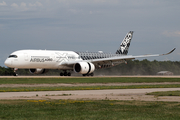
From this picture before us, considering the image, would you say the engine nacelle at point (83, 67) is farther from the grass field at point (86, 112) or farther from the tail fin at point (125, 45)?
the grass field at point (86, 112)

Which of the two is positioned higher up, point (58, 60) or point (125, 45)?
point (125, 45)

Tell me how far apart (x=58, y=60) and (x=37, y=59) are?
16.3ft

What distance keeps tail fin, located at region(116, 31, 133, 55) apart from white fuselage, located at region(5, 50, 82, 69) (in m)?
15.6

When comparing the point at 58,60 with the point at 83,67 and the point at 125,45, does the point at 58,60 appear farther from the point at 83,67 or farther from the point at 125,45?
the point at 125,45

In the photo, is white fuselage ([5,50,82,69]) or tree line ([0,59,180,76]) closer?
white fuselage ([5,50,82,69])

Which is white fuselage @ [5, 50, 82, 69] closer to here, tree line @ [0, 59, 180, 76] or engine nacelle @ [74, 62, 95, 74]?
engine nacelle @ [74, 62, 95, 74]

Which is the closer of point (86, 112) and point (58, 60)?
point (86, 112)

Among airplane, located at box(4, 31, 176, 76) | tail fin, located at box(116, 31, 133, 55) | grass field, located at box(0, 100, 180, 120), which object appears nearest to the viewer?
grass field, located at box(0, 100, 180, 120)

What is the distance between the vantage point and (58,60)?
2258 inches

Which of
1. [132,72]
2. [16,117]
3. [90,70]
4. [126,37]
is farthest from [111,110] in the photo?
[132,72]

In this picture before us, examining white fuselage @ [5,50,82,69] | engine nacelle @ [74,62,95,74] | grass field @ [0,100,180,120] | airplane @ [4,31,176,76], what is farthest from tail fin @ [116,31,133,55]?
grass field @ [0,100,180,120]

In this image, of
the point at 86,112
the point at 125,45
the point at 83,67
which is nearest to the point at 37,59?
the point at 83,67

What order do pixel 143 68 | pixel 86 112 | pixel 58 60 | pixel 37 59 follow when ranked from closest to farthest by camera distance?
1. pixel 86 112
2. pixel 37 59
3. pixel 58 60
4. pixel 143 68

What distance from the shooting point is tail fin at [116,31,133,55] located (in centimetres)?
7188
